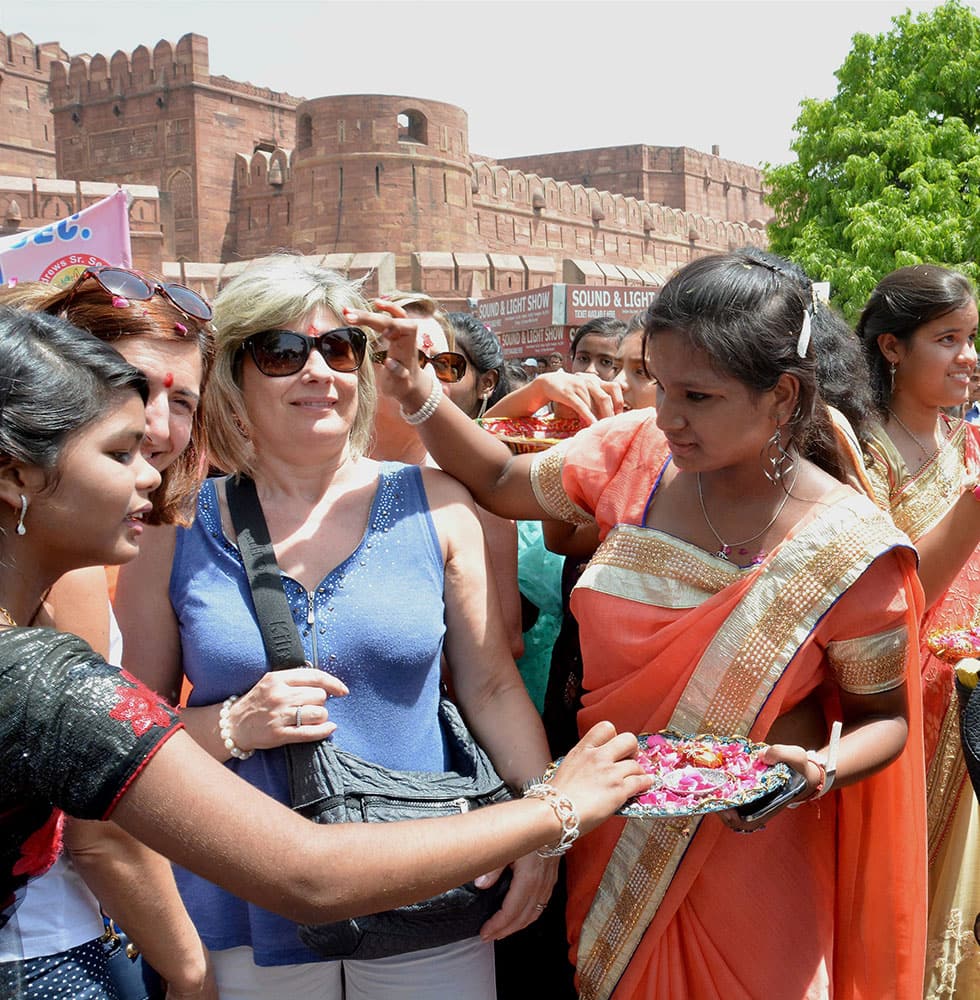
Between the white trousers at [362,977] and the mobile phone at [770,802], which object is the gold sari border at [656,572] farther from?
the white trousers at [362,977]

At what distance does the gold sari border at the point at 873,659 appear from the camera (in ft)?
6.51

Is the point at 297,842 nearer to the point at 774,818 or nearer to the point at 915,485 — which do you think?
the point at 774,818

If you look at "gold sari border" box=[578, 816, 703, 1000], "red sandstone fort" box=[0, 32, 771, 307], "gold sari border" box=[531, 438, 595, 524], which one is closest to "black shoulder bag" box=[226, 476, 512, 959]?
"gold sari border" box=[578, 816, 703, 1000]

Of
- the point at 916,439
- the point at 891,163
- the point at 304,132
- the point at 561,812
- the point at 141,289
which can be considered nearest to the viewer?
the point at 561,812

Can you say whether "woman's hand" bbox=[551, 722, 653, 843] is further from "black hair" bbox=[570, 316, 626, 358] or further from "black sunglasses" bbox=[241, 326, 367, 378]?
"black hair" bbox=[570, 316, 626, 358]

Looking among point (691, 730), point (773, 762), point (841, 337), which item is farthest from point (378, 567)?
point (841, 337)

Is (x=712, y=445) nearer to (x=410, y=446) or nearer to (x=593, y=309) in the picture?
(x=410, y=446)

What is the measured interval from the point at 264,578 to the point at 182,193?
3351 centimetres

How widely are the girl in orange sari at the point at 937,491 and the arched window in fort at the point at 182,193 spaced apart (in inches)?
1253

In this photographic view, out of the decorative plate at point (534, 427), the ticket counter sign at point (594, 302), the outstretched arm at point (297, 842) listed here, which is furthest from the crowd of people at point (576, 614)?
the ticket counter sign at point (594, 302)

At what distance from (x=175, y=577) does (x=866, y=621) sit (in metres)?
1.22

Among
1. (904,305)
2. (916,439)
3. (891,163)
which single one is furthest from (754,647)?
(891,163)

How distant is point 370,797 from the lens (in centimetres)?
182

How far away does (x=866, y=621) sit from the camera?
197 centimetres
